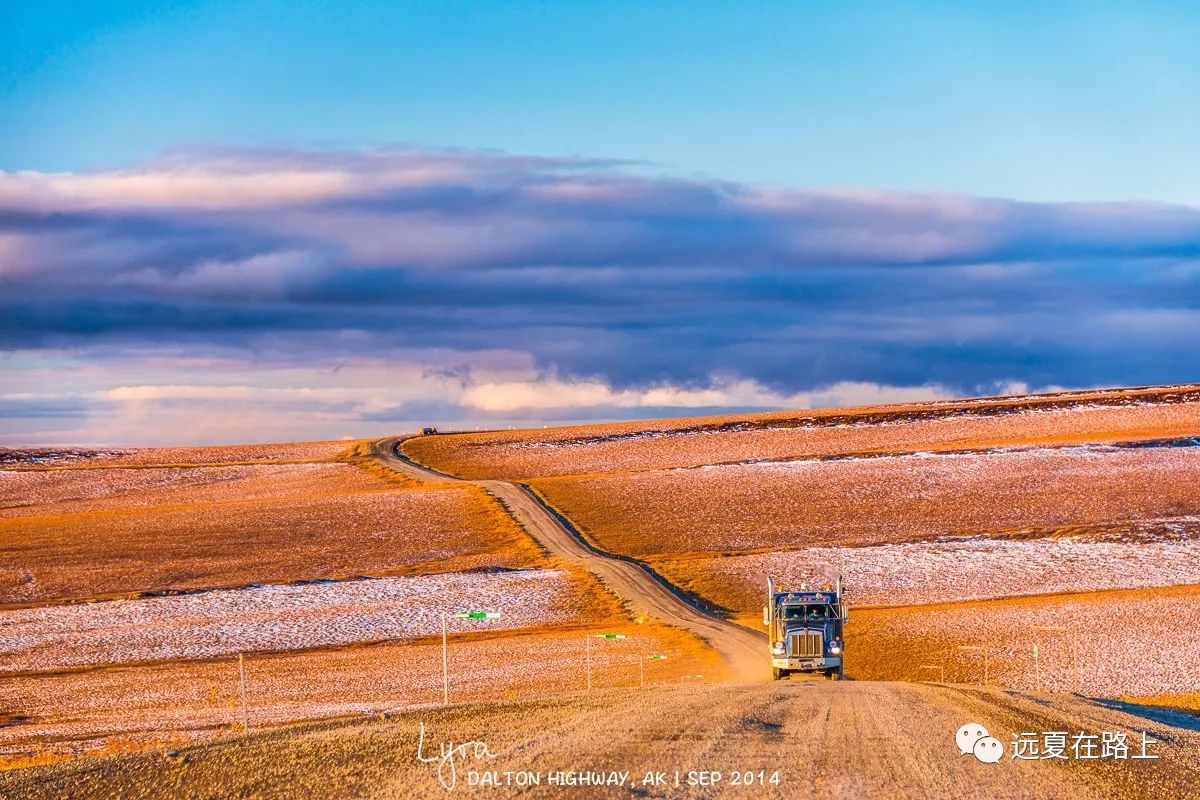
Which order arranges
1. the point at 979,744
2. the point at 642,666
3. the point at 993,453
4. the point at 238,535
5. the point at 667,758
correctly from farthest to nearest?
the point at 993,453, the point at 238,535, the point at 642,666, the point at 979,744, the point at 667,758

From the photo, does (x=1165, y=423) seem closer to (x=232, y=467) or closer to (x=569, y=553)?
(x=569, y=553)

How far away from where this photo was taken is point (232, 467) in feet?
369

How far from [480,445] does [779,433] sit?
26.9 metres

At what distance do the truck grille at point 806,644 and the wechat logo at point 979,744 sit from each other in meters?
14.4

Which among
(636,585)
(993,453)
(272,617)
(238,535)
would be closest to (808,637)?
(636,585)

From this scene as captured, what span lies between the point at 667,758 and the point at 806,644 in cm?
1754

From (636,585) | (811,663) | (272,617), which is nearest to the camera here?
(811,663)

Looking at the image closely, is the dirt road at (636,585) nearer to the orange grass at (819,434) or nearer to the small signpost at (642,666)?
the small signpost at (642,666)

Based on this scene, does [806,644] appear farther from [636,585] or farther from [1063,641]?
[636,585]

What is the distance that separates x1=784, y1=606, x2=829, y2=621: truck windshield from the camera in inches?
1379

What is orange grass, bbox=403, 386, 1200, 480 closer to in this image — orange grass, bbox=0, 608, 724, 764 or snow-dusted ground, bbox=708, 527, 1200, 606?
snow-dusted ground, bbox=708, 527, 1200, 606

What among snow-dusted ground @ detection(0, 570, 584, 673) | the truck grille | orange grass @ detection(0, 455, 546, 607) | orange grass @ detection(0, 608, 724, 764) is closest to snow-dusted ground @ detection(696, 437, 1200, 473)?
orange grass @ detection(0, 455, 546, 607)
